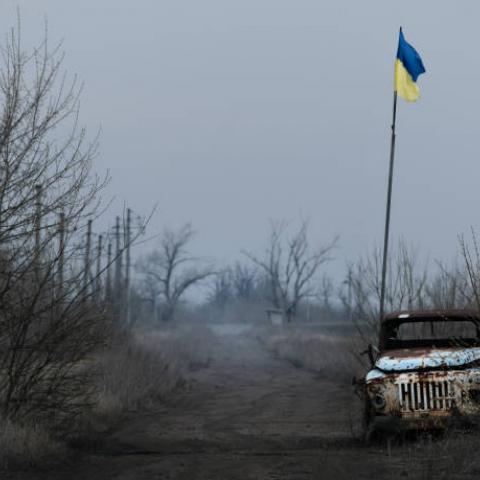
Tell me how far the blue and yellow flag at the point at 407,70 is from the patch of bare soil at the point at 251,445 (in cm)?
630

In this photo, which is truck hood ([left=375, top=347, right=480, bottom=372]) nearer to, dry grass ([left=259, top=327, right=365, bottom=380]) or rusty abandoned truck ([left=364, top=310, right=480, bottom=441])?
rusty abandoned truck ([left=364, top=310, right=480, bottom=441])

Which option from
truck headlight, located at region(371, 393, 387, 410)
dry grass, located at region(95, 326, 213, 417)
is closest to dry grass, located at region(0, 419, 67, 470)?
truck headlight, located at region(371, 393, 387, 410)

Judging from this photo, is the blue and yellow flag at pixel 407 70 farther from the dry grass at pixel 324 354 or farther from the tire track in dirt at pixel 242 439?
the tire track in dirt at pixel 242 439

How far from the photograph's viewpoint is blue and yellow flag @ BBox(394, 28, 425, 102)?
19266 millimetres

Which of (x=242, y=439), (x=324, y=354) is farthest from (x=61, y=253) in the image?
(x=324, y=354)

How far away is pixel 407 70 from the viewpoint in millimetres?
19422

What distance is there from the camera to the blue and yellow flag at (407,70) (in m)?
19.3

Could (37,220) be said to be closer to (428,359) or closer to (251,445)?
(251,445)

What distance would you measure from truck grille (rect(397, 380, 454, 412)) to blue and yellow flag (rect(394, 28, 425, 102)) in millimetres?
8379

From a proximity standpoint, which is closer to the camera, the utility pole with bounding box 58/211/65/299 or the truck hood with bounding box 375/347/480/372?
the truck hood with bounding box 375/347/480/372

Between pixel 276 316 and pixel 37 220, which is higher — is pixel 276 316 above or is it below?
above

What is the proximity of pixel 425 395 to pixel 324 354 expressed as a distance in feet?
97.8

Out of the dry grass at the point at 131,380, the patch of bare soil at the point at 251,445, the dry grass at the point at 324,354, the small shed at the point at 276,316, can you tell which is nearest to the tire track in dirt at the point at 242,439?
the patch of bare soil at the point at 251,445

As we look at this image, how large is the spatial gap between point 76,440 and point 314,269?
96241mm
